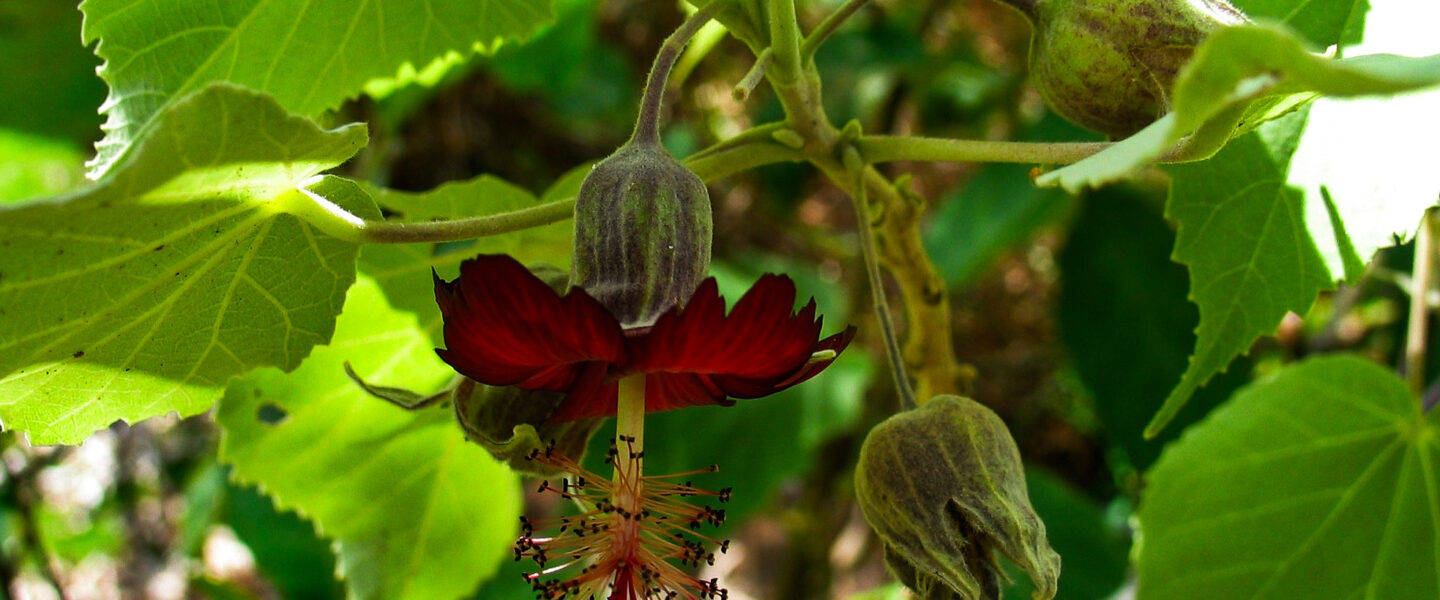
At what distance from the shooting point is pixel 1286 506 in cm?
111

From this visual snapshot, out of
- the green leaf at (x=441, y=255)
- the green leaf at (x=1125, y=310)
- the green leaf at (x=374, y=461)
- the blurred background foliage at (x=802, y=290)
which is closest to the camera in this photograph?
the green leaf at (x=441, y=255)

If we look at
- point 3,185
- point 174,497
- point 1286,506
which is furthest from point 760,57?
point 174,497

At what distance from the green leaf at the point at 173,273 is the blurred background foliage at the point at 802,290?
387 millimetres

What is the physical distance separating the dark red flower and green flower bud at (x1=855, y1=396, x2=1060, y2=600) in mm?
159

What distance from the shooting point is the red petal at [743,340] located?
65cm

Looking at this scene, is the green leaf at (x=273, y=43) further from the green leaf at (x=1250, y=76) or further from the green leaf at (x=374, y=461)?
the green leaf at (x=1250, y=76)

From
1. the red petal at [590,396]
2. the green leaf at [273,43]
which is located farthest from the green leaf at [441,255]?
the red petal at [590,396]

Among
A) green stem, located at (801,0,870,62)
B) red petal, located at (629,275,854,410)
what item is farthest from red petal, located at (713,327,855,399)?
green stem, located at (801,0,870,62)

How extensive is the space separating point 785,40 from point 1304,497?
67cm

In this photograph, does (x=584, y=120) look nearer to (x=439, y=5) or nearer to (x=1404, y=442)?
(x=439, y=5)

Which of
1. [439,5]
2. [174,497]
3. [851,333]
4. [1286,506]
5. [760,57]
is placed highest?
[439,5]

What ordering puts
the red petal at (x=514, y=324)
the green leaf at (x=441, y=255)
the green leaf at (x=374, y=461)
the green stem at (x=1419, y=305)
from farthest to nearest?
1. the green stem at (x=1419, y=305)
2. the green leaf at (x=374, y=461)
3. the green leaf at (x=441, y=255)
4. the red petal at (x=514, y=324)

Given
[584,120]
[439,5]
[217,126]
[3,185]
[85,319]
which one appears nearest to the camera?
[217,126]

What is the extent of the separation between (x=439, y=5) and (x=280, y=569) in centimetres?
138
